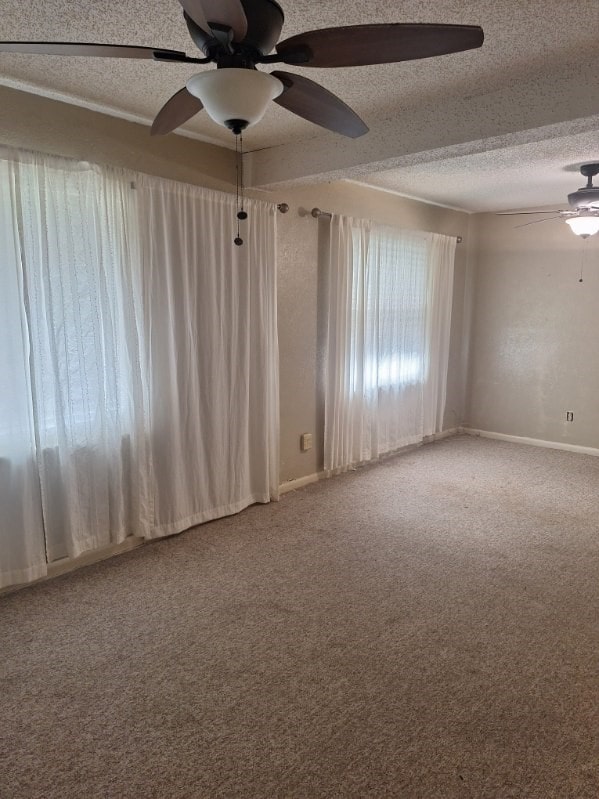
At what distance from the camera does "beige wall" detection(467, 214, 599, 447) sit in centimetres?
539

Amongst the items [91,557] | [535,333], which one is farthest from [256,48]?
[535,333]

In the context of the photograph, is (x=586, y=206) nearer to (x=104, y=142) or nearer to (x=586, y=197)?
(x=586, y=197)

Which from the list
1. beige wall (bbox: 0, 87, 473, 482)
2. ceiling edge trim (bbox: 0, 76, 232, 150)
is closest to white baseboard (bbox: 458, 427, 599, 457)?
beige wall (bbox: 0, 87, 473, 482)

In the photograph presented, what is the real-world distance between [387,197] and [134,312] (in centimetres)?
280

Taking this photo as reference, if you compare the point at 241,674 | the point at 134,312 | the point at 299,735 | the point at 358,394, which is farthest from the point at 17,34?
the point at 358,394

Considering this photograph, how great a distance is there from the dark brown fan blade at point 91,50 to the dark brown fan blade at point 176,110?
0.70 ft

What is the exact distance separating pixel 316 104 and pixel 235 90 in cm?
40

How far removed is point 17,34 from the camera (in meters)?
2.08

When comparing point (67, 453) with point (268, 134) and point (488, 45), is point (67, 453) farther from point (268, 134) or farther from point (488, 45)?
point (488, 45)

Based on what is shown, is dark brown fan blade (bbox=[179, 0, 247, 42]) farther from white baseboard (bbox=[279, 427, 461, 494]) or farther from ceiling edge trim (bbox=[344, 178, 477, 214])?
white baseboard (bbox=[279, 427, 461, 494])

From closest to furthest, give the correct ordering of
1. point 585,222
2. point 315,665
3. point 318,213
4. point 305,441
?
1. point 315,665
2. point 585,222
3. point 318,213
4. point 305,441

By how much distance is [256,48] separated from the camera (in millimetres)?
1509

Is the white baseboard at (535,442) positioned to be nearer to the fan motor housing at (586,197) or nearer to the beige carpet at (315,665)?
the beige carpet at (315,665)

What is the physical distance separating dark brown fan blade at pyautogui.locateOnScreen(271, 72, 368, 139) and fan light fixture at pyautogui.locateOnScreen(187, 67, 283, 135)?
11 cm
